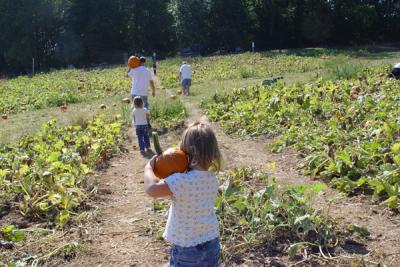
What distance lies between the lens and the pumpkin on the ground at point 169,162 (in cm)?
254

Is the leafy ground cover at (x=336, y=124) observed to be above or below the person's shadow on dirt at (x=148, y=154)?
above

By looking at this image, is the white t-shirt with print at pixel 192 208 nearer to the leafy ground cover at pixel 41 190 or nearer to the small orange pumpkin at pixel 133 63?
the leafy ground cover at pixel 41 190

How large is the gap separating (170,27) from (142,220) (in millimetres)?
36642

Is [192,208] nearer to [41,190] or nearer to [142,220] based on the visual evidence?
[142,220]

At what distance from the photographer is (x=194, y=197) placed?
2.66 metres

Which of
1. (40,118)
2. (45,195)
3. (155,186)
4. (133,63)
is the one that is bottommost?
(40,118)

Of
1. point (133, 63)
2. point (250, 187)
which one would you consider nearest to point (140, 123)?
point (133, 63)

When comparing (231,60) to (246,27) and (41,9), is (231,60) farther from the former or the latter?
(41,9)

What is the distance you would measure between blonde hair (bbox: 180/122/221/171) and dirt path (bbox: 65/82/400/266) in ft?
4.91

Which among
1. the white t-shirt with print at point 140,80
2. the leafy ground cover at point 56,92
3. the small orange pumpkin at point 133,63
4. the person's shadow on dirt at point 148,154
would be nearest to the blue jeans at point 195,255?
the person's shadow on dirt at point 148,154

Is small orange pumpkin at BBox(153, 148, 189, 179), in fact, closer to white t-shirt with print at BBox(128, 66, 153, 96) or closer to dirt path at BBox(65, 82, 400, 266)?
dirt path at BBox(65, 82, 400, 266)

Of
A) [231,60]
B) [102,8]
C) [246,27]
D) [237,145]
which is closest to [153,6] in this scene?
[102,8]

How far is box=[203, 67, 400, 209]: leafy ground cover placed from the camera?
5.01m

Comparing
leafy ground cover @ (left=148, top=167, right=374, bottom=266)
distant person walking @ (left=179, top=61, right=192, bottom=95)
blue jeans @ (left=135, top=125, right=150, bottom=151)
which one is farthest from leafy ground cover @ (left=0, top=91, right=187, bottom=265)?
distant person walking @ (left=179, top=61, right=192, bottom=95)
